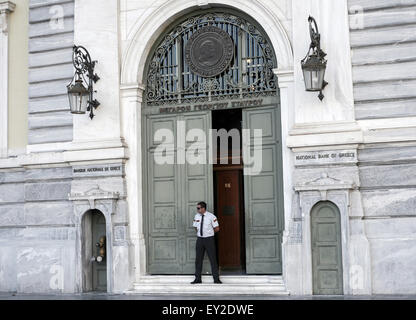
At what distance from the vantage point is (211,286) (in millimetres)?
15422

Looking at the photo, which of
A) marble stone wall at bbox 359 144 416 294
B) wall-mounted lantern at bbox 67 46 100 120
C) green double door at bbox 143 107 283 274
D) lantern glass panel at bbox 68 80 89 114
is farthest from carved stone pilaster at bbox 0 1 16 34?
marble stone wall at bbox 359 144 416 294

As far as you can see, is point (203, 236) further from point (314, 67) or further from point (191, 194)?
point (314, 67)

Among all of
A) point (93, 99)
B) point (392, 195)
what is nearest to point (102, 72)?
point (93, 99)

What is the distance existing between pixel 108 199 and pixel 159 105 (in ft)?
8.60

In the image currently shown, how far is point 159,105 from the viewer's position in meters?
17.0

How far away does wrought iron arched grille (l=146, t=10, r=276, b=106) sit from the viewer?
16219 millimetres

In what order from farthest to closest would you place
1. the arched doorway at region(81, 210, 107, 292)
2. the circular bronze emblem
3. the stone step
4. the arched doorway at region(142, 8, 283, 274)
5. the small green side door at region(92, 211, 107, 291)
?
the small green side door at region(92, 211, 107, 291) → the arched doorway at region(81, 210, 107, 292) → the circular bronze emblem → the arched doorway at region(142, 8, 283, 274) → the stone step

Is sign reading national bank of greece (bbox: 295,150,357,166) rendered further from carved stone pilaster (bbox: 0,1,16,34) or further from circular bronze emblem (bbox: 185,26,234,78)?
carved stone pilaster (bbox: 0,1,16,34)

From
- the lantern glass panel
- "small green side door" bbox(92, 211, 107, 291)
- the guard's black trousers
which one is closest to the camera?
the guard's black trousers

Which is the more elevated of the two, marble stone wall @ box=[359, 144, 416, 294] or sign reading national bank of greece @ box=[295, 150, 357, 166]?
sign reading national bank of greece @ box=[295, 150, 357, 166]

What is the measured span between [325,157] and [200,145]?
329 cm

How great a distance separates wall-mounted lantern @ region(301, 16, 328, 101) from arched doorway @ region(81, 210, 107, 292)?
6.03 metres

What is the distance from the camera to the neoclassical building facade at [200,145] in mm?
14508

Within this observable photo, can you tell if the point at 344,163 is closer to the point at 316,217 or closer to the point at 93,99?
the point at 316,217
